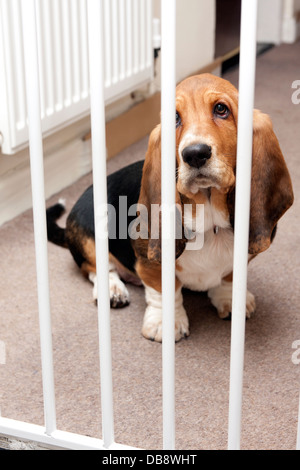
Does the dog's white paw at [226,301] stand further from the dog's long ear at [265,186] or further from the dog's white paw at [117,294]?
the dog's long ear at [265,186]

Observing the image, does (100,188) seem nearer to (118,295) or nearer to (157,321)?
(157,321)

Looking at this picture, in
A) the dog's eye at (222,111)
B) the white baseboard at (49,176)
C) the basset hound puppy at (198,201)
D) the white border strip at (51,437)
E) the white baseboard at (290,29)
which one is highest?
the dog's eye at (222,111)

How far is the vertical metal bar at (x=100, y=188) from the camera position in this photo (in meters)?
1.02

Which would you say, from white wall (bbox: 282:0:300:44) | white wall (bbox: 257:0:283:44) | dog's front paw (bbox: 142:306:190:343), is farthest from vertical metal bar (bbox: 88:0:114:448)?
white wall (bbox: 282:0:300:44)

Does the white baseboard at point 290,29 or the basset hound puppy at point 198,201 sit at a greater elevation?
the basset hound puppy at point 198,201

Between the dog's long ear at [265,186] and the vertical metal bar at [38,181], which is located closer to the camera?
the vertical metal bar at [38,181]

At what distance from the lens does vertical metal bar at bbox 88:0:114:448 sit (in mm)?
1016

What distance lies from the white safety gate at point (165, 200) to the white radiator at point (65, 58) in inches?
36.9

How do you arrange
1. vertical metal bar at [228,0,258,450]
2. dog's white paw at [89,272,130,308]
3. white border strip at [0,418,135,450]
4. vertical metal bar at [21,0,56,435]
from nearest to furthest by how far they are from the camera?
vertical metal bar at [228,0,258,450], vertical metal bar at [21,0,56,435], white border strip at [0,418,135,450], dog's white paw at [89,272,130,308]

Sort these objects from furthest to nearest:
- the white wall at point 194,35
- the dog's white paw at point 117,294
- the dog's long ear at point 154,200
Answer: the white wall at point 194,35
the dog's white paw at point 117,294
the dog's long ear at point 154,200

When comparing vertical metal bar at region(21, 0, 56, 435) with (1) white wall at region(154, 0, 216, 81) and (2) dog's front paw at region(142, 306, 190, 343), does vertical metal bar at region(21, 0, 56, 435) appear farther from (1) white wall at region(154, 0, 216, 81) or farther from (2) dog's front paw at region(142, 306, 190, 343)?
(1) white wall at region(154, 0, 216, 81)

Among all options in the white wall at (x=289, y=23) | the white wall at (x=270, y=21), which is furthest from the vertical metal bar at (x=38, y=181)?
the white wall at (x=289, y=23)

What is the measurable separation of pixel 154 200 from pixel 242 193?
1.71 ft

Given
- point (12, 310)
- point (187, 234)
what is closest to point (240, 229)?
point (187, 234)
